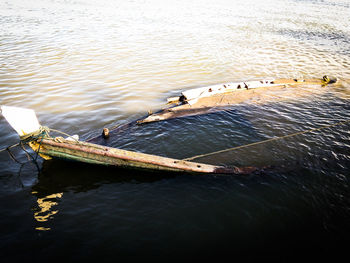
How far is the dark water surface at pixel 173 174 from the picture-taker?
482 cm

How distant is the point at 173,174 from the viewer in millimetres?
6535

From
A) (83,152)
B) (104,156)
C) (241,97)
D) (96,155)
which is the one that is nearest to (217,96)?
(241,97)

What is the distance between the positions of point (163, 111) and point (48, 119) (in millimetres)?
5099

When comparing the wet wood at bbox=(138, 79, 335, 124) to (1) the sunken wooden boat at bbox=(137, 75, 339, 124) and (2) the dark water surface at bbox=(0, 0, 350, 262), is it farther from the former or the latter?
(2) the dark water surface at bbox=(0, 0, 350, 262)

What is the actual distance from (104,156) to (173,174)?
2107mm

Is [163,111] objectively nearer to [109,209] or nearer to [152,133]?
[152,133]

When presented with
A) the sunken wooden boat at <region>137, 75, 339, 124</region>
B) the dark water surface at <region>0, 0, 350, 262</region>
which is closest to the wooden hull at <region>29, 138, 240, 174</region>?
the dark water surface at <region>0, 0, 350, 262</region>

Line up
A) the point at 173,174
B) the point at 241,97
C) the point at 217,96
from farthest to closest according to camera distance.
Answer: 1. the point at 241,97
2. the point at 217,96
3. the point at 173,174

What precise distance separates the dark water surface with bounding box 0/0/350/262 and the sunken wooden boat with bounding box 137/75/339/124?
0.37 meters

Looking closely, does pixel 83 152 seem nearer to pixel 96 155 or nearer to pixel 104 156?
pixel 96 155

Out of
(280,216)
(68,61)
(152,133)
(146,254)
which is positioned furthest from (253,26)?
(146,254)

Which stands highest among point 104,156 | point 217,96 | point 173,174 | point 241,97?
point 217,96

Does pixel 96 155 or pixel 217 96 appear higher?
pixel 217 96

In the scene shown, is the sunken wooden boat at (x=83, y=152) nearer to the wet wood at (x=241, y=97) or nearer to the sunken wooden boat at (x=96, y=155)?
the sunken wooden boat at (x=96, y=155)
